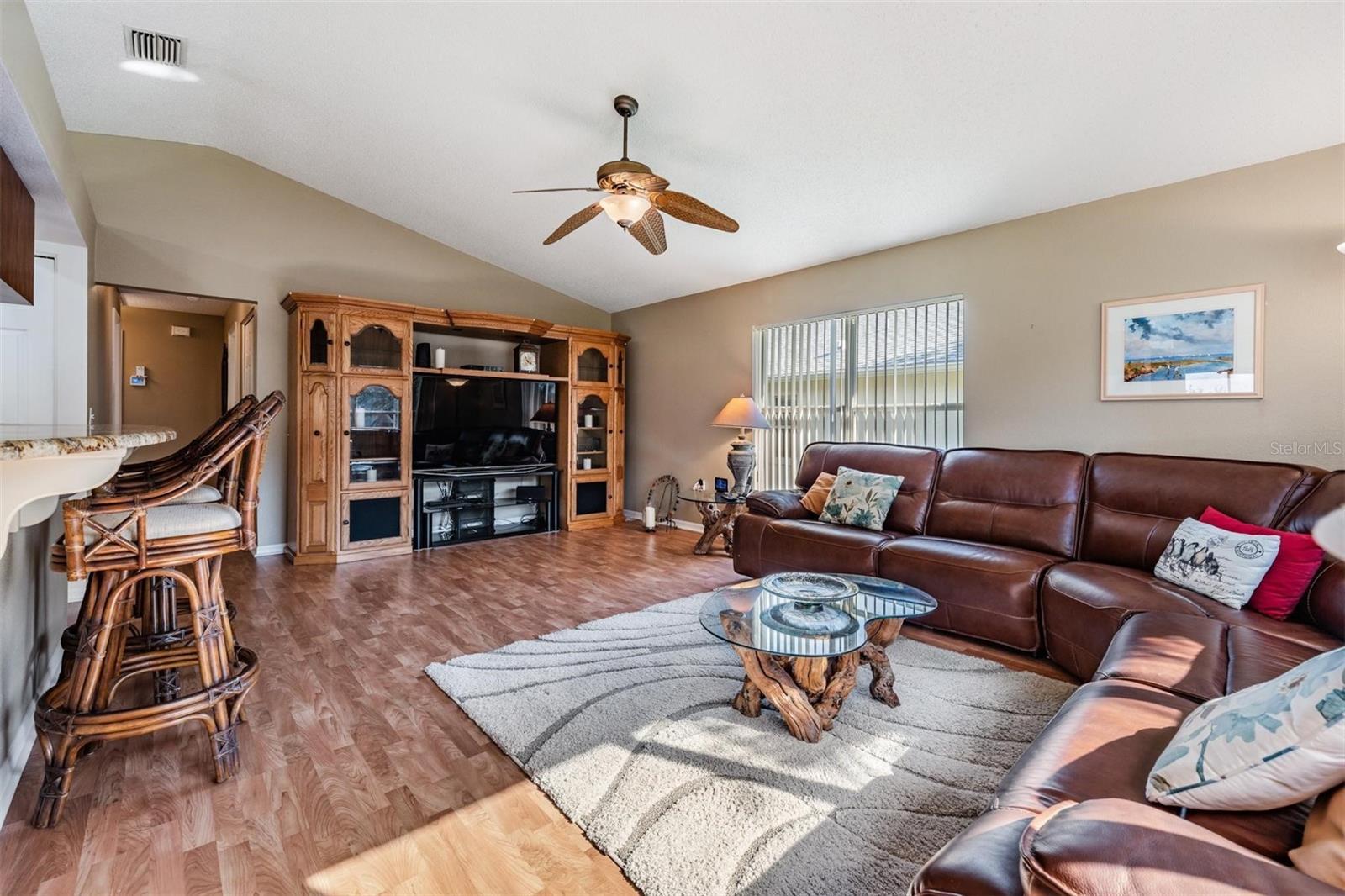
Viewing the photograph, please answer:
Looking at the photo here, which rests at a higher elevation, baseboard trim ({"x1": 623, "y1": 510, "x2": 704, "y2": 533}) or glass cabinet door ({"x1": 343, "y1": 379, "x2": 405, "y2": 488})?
glass cabinet door ({"x1": 343, "y1": 379, "x2": 405, "y2": 488})

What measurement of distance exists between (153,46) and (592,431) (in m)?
4.20

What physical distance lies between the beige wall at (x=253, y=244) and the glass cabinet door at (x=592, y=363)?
1.15 metres

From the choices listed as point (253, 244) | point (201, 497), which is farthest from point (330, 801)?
point (253, 244)

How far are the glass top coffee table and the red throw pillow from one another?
4.02ft

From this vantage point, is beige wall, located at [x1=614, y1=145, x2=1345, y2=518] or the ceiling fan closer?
the ceiling fan

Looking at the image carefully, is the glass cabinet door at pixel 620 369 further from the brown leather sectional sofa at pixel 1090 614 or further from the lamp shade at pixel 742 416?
the brown leather sectional sofa at pixel 1090 614

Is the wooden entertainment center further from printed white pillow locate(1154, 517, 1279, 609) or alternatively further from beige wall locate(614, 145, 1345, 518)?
printed white pillow locate(1154, 517, 1279, 609)

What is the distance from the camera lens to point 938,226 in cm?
397

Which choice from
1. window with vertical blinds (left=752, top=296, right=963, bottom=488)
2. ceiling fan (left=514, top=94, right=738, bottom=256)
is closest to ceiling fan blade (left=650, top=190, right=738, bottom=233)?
ceiling fan (left=514, top=94, right=738, bottom=256)

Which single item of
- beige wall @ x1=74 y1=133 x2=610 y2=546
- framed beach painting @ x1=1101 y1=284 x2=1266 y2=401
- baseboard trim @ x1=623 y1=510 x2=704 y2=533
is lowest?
baseboard trim @ x1=623 y1=510 x2=704 y2=533

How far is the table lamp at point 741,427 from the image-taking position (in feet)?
16.0

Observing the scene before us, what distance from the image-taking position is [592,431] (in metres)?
6.27

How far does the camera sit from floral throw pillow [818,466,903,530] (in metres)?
3.65

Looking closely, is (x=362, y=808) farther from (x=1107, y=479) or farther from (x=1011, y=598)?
(x=1107, y=479)
